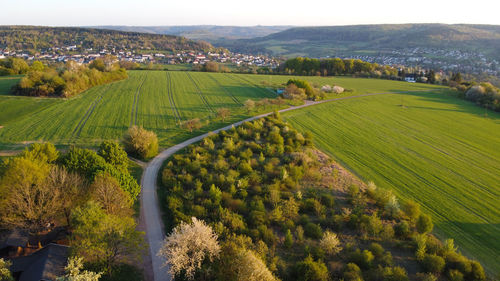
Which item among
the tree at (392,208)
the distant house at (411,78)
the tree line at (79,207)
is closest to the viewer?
the tree line at (79,207)

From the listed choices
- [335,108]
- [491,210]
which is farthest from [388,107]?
[491,210]

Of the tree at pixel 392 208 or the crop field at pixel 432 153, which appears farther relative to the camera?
the tree at pixel 392 208

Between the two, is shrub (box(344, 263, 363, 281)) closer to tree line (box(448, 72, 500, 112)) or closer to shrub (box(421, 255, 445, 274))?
shrub (box(421, 255, 445, 274))

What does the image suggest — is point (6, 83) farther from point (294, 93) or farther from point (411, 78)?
point (411, 78)

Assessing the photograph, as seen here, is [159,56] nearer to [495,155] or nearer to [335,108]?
[335,108]

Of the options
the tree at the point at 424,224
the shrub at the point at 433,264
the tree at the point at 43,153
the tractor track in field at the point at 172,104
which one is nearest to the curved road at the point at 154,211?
the tree at the point at 43,153

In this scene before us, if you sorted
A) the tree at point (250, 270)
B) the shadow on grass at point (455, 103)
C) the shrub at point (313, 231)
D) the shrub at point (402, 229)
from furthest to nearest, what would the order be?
the shadow on grass at point (455, 103), the shrub at point (402, 229), the shrub at point (313, 231), the tree at point (250, 270)

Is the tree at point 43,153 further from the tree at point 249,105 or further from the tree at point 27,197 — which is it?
the tree at point 249,105
